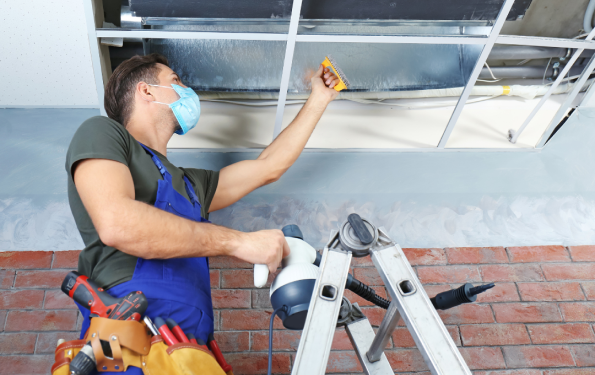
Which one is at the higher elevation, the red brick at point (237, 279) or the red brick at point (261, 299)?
the red brick at point (237, 279)

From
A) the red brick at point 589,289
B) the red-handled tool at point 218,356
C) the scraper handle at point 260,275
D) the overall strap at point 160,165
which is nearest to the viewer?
the scraper handle at point 260,275

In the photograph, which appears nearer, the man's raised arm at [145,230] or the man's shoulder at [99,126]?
the man's raised arm at [145,230]

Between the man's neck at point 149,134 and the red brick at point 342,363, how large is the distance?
0.93 meters

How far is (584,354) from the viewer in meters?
1.67

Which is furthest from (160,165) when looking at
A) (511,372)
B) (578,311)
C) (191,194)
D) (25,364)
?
(578,311)

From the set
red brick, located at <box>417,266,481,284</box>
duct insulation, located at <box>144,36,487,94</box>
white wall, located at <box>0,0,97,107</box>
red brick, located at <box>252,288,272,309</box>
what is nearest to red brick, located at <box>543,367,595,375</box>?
red brick, located at <box>417,266,481,284</box>

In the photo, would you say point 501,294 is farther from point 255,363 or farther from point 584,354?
point 255,363

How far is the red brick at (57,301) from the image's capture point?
165cm

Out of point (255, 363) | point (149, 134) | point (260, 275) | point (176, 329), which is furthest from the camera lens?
point (255, 363)

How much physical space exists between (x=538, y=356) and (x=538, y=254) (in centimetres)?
42

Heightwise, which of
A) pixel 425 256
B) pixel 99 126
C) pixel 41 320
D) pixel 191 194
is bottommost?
pixel 41 320

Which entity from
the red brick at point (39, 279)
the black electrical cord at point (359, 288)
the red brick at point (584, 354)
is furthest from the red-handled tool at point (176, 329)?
the red brick at point (584, 354)

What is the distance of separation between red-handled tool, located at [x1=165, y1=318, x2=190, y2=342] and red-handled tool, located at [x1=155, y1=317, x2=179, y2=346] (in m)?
0.01

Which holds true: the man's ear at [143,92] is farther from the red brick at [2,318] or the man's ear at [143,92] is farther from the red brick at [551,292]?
the red brick at [551,292]
